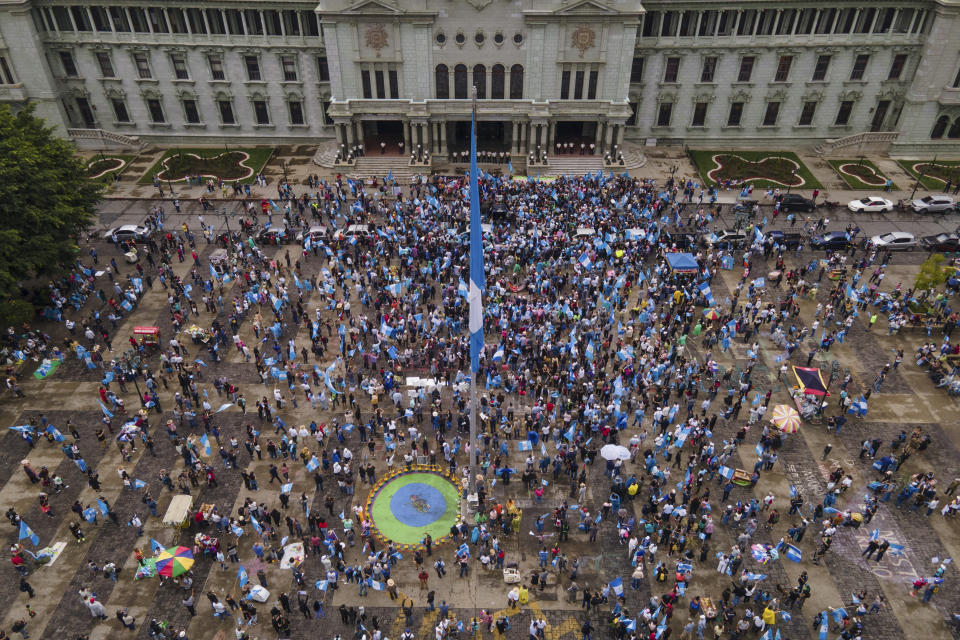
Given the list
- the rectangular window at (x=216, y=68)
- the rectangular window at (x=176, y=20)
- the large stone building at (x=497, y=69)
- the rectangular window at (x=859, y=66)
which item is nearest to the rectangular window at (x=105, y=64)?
the large stone building at (x=497, y=69)

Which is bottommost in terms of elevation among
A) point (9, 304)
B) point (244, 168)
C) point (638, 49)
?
point (244, 168)

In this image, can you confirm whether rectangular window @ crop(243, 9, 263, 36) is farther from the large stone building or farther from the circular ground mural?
the circular ground mural

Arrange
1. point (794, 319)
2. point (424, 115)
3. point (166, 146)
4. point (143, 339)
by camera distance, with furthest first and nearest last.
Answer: point (166, 146) < point (424, 115) < point (794, 319) < point (143, 339)

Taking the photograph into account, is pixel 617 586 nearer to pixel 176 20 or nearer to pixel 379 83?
pixel 379 83

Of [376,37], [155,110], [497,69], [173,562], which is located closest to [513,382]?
[173,562]

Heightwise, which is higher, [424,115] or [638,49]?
[638,49]

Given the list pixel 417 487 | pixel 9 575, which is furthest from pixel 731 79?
pixel 9 575

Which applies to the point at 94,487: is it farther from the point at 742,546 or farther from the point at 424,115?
the point at 424,115

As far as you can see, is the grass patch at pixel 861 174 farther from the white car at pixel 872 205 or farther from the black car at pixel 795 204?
the black car at pixel 795 204
